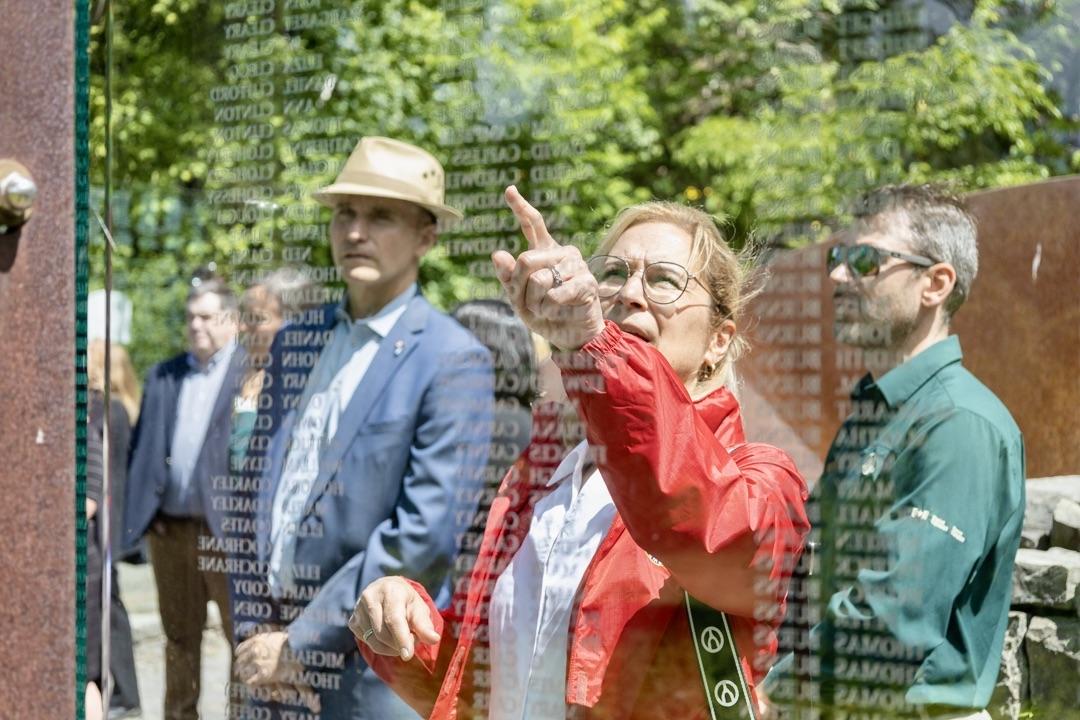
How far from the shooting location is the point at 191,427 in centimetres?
292

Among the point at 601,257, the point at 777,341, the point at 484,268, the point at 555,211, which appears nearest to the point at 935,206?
the point at 777,341

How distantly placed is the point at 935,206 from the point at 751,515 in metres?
0.57

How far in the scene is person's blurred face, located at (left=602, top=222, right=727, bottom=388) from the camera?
187cm

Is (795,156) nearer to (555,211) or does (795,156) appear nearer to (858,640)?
(555,211)

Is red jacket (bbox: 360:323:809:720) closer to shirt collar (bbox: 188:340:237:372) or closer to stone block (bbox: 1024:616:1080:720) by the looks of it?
stone block (bbox: 1024:616:1080:720)

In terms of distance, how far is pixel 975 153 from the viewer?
1.94 m

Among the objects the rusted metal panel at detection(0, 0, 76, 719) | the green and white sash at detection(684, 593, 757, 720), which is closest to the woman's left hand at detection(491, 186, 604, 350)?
the green and white sash at detection(684, 593, 757, 720)

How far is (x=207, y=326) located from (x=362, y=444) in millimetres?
571

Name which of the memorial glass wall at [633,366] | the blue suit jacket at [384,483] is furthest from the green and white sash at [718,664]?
the blue suit jacket at [384,483]

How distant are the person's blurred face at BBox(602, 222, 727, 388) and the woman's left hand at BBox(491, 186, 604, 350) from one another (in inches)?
11.1

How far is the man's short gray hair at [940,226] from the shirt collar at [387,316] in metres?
0.89

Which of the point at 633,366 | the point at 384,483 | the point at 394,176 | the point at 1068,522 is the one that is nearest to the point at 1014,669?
the point at 1068,522

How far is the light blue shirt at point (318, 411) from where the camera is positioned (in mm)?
2500

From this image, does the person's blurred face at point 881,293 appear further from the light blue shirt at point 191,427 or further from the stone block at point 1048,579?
the light blue shirt at point 191,427
